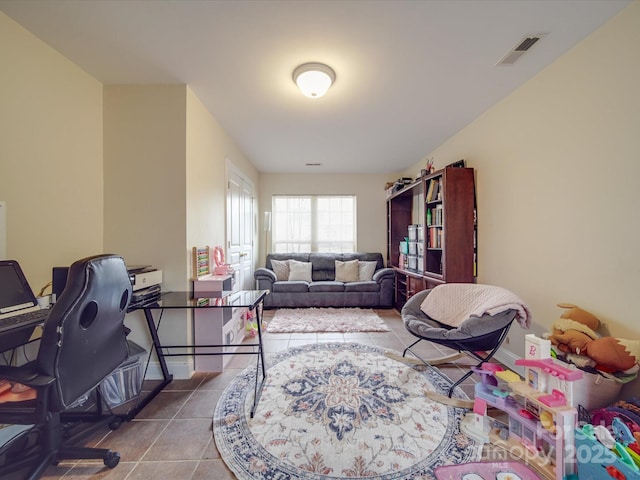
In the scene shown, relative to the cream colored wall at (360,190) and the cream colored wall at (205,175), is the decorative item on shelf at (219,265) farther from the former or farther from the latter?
the cream colored wall at (360,190)

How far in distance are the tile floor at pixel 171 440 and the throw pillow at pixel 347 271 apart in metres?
2.46

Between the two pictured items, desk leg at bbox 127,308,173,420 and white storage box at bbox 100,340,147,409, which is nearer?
white storage box at bbox 100,340,147,409

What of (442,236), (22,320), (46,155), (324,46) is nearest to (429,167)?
(442,236)

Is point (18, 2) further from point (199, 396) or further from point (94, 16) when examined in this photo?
point (199, 396)

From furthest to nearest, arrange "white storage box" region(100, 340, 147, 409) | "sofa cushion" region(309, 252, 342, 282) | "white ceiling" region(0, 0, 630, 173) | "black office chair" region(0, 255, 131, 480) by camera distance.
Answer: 1. "sofa cushion" region(309, 252, 342, 282)
2. "white storage box" region(100, 340, 147, 409)
3. "white ceiling" region(0, 0, 630, 173)
4. "black office chair" region(0, 255, 131, 480)

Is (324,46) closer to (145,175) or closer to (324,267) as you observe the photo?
(145,175)

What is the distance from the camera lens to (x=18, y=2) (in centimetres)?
138

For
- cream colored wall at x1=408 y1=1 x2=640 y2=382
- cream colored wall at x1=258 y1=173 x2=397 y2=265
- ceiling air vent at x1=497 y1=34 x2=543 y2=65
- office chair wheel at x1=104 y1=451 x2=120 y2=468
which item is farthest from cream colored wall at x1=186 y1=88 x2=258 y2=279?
cream colored wall at x1=408 y1=1 x2=640 y2=382

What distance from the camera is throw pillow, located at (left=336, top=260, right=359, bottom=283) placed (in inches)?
183

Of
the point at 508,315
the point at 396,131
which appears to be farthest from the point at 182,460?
the point at 396,131

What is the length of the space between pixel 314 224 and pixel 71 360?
4.39 m

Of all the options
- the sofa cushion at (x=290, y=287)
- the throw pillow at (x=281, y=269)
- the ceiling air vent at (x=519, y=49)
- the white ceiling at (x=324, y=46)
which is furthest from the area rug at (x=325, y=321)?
the ceiling air vent at (x=519, y=49)

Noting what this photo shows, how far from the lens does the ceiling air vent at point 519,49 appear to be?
160cm

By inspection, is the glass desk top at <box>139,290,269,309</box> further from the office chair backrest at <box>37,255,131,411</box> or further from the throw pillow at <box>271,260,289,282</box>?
the throw pillow at <box>271,260,289,282</box>
